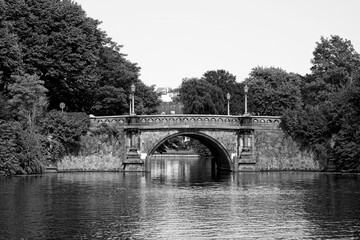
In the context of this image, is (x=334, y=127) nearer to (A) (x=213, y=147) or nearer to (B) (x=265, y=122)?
(B) (x=265, y=122)

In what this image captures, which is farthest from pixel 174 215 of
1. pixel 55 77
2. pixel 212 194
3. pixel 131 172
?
pixel 55 77

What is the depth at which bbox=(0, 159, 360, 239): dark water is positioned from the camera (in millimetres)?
25703

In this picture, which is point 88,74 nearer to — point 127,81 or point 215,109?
point 127,81

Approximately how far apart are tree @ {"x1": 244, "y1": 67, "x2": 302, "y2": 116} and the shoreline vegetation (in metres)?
13.9

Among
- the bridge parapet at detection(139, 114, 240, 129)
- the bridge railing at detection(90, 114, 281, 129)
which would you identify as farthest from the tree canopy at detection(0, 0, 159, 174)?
the bridge parapet at detection(139, 114, 240, 129)

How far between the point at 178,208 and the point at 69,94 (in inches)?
1278

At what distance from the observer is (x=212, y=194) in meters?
38.9

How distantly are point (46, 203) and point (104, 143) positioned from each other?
23.0 metres

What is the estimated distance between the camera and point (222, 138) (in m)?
56.5

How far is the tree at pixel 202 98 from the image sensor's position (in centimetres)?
9138

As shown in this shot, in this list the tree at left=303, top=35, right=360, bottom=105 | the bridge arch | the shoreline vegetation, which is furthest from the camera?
the tree at left=303, top=35, right=360, bottom=105

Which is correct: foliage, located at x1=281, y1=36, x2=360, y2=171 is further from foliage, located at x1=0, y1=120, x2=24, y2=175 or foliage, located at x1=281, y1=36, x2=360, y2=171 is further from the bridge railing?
foliage, located at x1=0, y1=120, x2=24, y2=175

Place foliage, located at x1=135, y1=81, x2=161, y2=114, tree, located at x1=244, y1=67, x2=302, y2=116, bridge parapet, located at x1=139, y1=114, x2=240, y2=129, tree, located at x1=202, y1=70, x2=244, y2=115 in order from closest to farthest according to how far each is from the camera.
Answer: bridge parapet, located at x1=139, y1=114, x2=240, y2=129, foliage, located at x1=135, y1=81, x2=161, y2=114, tree, located at x1=244, y1=67, x2=302, y2=116, tree, located at x1=202, y1=70, x2=244, y2=115

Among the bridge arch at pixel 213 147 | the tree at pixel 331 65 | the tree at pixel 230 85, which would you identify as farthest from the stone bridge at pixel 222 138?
the tree at pixel 230 85
